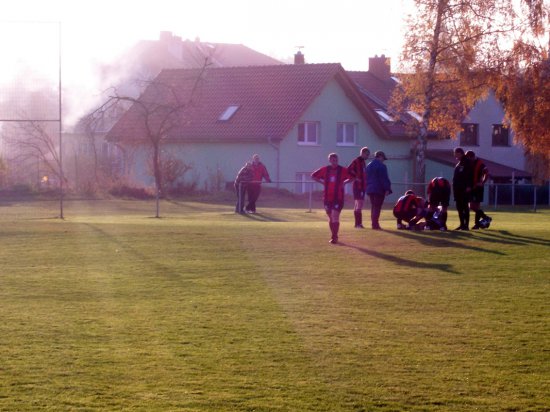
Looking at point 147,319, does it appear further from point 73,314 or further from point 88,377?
point 88,377

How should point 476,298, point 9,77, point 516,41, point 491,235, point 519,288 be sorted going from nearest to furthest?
point 476,298 < point 519,288 < point 491,235 < point 9,77 < point 516,41

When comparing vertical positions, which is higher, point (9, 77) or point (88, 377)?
point (9, 77)

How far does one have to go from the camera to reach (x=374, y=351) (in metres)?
9.65

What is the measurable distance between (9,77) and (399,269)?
1568 cm

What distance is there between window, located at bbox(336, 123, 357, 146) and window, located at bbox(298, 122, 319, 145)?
135 centimetres

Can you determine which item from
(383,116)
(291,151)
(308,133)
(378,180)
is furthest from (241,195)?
(383,116)

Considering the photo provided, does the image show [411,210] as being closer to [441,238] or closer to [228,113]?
[441,238]

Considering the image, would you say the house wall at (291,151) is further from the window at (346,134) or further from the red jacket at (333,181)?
the red jacket at (333,181)

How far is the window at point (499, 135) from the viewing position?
6419 centimetres

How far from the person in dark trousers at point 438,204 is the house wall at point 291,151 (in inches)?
1190

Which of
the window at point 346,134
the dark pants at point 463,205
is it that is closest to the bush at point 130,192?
the window at point 346,134

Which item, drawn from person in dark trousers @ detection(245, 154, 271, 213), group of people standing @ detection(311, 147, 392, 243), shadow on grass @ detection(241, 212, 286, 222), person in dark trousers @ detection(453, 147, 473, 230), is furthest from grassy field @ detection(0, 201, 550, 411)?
person in dark trousers @ detection(245, 154, 271, 213)

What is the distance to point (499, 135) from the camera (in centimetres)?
6438

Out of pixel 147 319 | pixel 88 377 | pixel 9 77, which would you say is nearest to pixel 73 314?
pixel 147 319
